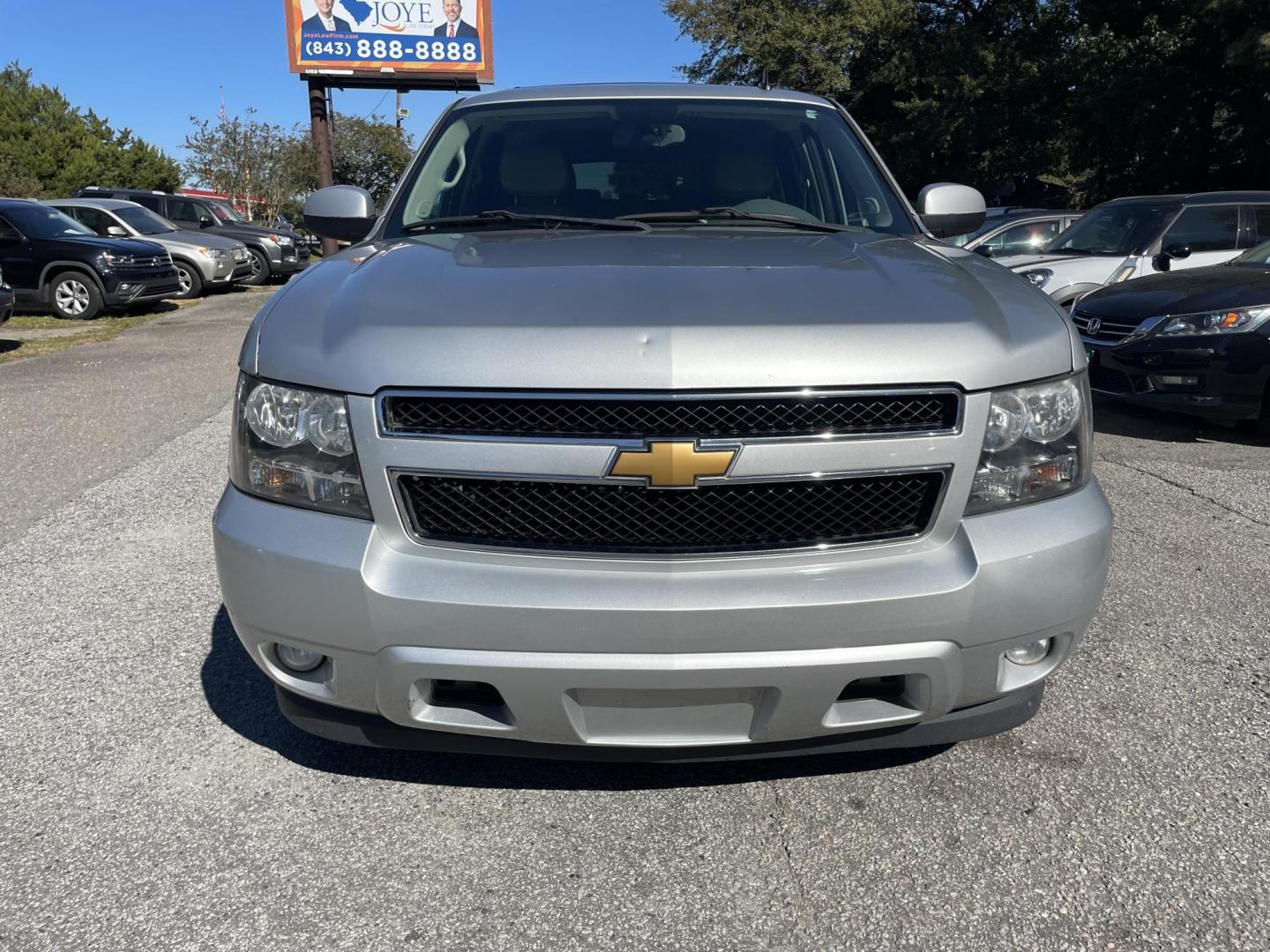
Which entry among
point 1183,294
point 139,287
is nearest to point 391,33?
point 139,287

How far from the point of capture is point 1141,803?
2.45 m

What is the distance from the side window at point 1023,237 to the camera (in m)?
12.7

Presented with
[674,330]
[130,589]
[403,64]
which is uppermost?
[403,64]

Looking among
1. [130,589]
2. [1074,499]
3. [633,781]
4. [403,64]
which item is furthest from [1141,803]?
[403,64]

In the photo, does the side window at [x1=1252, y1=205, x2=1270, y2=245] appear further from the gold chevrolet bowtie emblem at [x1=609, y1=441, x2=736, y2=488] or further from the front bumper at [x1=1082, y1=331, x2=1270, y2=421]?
the gold chevrolet bowtie emblem at [x1=609, y1=441, x2=736, y2=488]

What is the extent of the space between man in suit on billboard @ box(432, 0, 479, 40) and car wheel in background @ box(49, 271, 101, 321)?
41.4 ft

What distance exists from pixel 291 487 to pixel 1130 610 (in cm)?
294

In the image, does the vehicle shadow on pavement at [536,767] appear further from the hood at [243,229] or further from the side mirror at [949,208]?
the hood at [243,229]

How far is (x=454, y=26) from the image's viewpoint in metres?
23.7

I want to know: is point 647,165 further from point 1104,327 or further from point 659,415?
point 1104,327

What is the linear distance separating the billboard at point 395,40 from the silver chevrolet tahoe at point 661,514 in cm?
2269

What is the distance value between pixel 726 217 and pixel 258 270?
1899cm

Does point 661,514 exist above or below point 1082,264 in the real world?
above

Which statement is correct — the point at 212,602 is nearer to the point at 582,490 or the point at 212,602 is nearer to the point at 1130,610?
the point at 582,490
